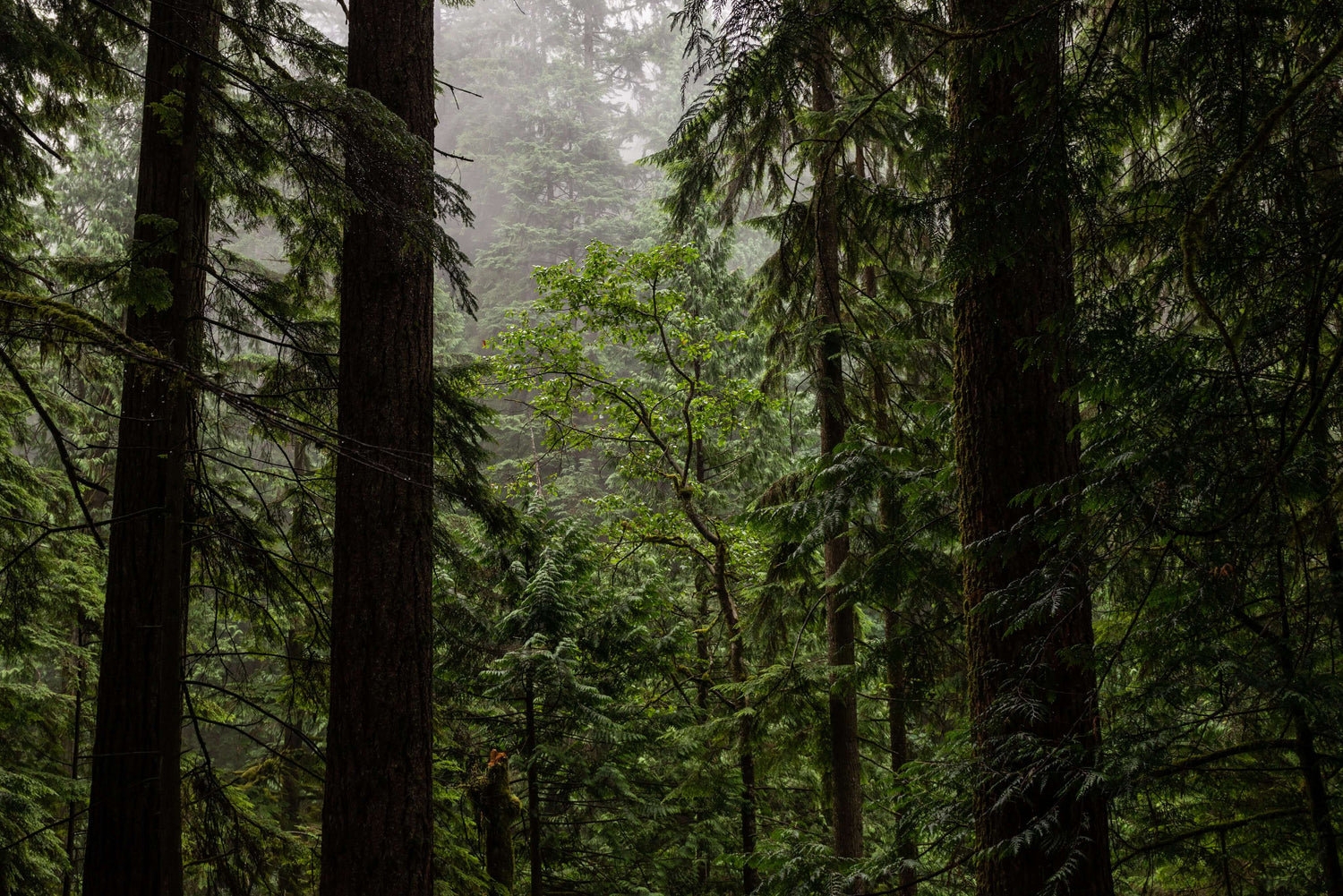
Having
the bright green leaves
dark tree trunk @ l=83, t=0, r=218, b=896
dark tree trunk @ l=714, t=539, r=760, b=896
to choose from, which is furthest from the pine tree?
dark tree trunk @ l=714, t=539, r=760, b=896

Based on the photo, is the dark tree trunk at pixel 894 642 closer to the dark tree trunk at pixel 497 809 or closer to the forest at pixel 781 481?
the forest at pixel 781 481

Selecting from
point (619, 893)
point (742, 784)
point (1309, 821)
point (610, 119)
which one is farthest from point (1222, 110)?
point (610, 119)

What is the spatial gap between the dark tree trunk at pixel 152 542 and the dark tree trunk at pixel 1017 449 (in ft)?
11.8

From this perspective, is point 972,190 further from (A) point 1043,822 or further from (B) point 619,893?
(B) point 619,893

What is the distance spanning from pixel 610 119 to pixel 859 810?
117 feet

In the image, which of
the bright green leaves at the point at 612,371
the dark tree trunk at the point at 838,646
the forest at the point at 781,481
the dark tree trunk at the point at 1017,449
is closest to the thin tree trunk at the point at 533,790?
the forest at the point at 781,481

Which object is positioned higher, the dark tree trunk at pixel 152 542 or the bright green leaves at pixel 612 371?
the bright green leaves at pixel 612 371

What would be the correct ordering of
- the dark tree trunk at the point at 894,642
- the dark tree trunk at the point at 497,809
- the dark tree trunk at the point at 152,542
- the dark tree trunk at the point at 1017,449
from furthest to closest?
the dark tree trunk at the point at 497,809 < the dark tree trunk at the point at 894,642 < the dark tree trunk at the point at 152,542 < the dark tree trunk at the point at 1017,449

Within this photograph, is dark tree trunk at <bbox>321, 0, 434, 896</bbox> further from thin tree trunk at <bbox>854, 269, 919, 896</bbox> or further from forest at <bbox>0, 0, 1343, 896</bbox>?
thin tree trunk at <bbox>854, 269, 919, 896</bbox>

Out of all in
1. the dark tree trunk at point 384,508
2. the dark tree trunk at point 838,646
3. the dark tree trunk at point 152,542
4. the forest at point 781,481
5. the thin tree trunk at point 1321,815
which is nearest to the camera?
the forest at point 781,481

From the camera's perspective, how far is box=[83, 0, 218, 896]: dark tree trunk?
3.64 m

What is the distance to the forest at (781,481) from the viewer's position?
2107mm

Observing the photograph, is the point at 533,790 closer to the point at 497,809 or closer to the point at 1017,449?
the point at 497,809

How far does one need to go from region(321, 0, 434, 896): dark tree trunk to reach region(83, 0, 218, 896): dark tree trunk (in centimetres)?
81
